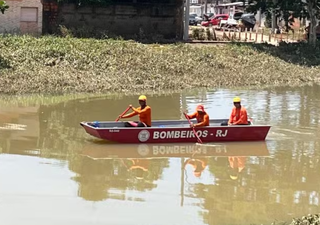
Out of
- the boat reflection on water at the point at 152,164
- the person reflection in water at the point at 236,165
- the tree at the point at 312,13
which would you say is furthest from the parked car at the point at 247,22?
the person reflection in water at the point at 236,165

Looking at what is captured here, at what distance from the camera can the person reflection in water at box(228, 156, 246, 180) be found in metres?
13.6

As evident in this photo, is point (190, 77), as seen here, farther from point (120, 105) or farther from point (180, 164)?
point (180, 164)

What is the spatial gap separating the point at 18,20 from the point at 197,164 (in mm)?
23924

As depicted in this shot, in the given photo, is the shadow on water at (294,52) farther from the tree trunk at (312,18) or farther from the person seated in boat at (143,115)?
the person seated in boat at (143,115)

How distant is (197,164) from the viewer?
14.6 meters

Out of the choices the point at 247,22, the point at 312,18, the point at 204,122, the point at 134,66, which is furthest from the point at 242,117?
the point at 247,22

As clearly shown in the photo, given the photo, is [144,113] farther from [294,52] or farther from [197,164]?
[294,52]

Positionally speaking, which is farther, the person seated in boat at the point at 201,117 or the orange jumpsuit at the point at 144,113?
the person seated in boat at the point at 201,117

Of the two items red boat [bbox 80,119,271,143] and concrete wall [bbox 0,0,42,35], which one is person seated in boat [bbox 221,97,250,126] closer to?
red boat [bbox 80,119,271,143]

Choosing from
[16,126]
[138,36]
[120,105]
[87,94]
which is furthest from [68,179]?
[138,36]

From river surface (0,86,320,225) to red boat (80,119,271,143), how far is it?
235 millimetres

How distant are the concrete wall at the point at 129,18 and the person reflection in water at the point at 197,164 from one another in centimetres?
2278

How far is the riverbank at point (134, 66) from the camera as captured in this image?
85.6ft

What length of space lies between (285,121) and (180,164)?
7125 mm
